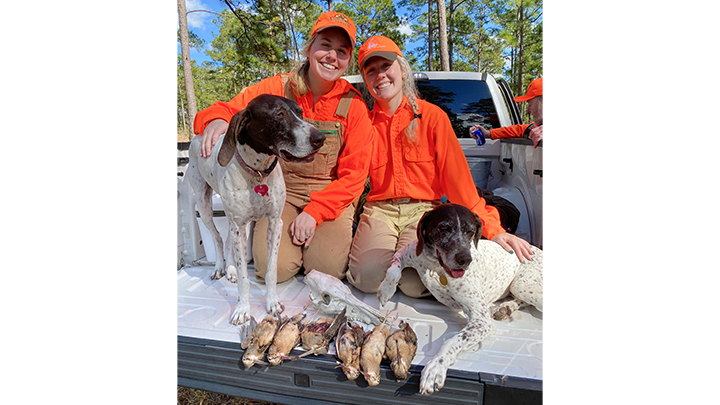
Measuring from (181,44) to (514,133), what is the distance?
7.97ft

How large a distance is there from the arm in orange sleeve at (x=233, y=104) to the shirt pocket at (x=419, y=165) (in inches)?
33.9

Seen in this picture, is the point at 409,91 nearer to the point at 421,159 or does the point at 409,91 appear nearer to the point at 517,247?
the point at 421,159

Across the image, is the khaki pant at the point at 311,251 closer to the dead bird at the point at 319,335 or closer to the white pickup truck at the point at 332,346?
the white pickup truck at the point at 332,346

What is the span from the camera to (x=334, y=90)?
229 cm

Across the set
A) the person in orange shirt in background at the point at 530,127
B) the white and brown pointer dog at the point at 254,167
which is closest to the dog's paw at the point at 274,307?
the white and brown pointer dog at the point at 254,167

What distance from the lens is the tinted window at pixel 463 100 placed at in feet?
11.5

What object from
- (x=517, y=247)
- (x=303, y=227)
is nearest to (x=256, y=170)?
(x=303, y=227)

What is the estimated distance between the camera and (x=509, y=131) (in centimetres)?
309

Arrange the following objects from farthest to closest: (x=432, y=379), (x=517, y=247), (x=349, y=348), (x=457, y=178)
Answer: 1. (x=457, y=178)
2. (x=517, y=247)
3. (x=349, y=348)
4. (x=432, y=379)

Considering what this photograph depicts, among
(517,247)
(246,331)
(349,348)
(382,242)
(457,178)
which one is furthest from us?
(382,242)

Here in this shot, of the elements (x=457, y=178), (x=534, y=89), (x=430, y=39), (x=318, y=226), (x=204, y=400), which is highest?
(x=430, y=39)

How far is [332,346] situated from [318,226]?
833 millimetres

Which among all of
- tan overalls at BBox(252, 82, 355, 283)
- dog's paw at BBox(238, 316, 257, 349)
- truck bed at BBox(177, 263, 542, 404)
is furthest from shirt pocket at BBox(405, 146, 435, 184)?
dog's paw at BBox(238, 316, 257, 349)

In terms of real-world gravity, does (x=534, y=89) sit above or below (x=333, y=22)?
below
